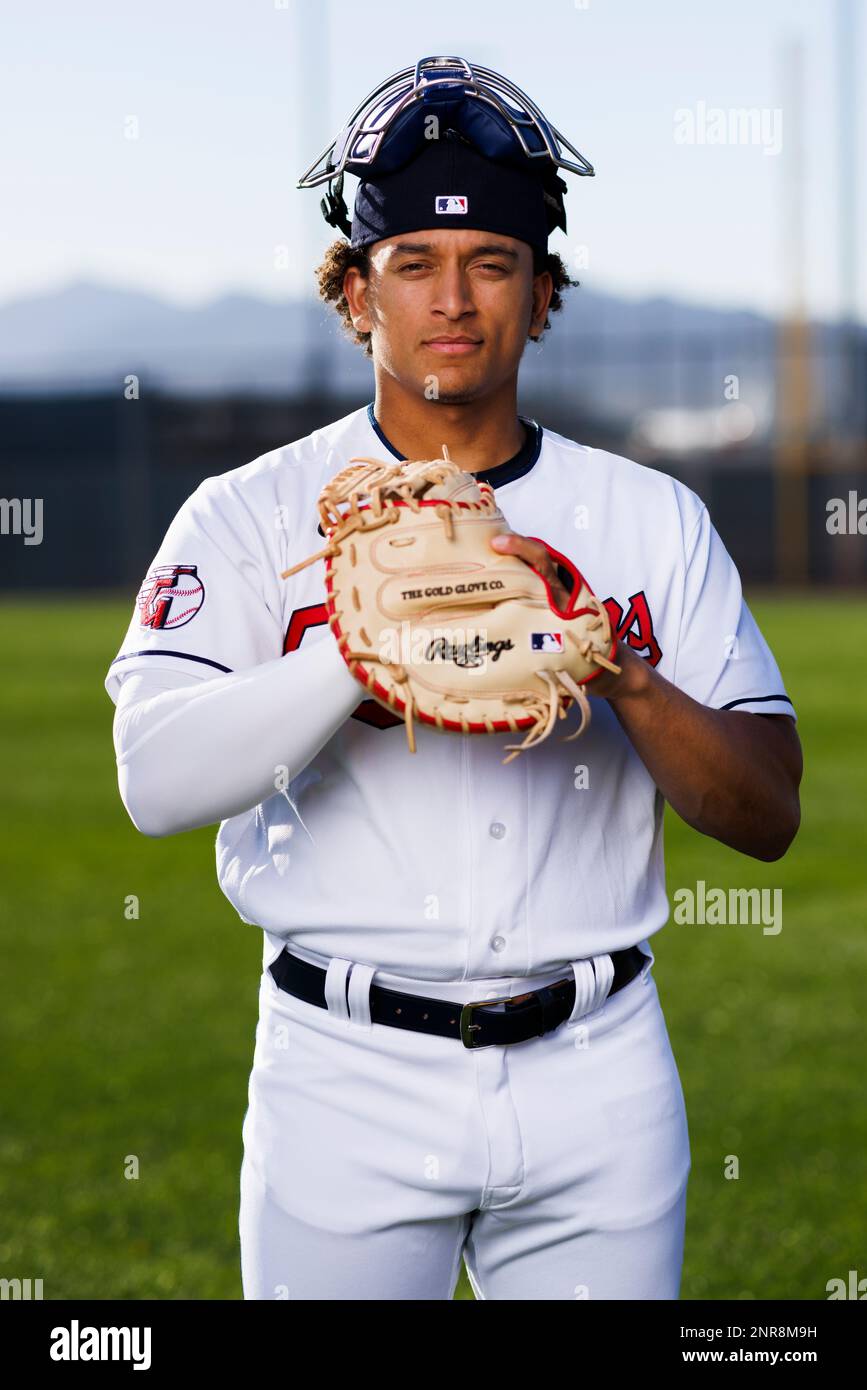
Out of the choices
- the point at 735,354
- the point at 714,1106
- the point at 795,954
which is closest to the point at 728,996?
the point at 795,954

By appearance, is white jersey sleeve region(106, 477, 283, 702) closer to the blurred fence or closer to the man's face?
the man's face

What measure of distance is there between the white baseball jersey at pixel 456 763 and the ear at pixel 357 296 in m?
0.15

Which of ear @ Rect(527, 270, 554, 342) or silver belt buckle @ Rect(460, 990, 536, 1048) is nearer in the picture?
silver belt buckle @ Rect(460, 990, 536, 1048)

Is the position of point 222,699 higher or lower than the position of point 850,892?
higher

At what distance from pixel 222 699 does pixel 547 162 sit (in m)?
0.83

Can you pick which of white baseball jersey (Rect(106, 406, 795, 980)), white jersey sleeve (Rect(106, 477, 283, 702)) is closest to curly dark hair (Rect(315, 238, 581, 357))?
white baseball jersey (Rect(106, 406, 795, 980))

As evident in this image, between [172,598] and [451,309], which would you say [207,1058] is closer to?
[172,598]

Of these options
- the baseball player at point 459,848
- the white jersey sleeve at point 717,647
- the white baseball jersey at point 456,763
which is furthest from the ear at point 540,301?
the white jersey sleeve at point 717,647

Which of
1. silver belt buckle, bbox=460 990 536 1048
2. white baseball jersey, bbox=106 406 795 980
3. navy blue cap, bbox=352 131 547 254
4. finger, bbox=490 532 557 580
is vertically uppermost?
navy blue cap, bbox=352 131 547 254

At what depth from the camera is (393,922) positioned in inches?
70.1

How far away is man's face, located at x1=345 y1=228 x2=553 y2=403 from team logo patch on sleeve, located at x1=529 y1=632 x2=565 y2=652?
0.38m

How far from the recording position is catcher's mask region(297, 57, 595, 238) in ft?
6.26

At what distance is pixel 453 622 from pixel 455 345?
37cm

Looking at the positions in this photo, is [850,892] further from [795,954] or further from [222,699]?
[222,699]
